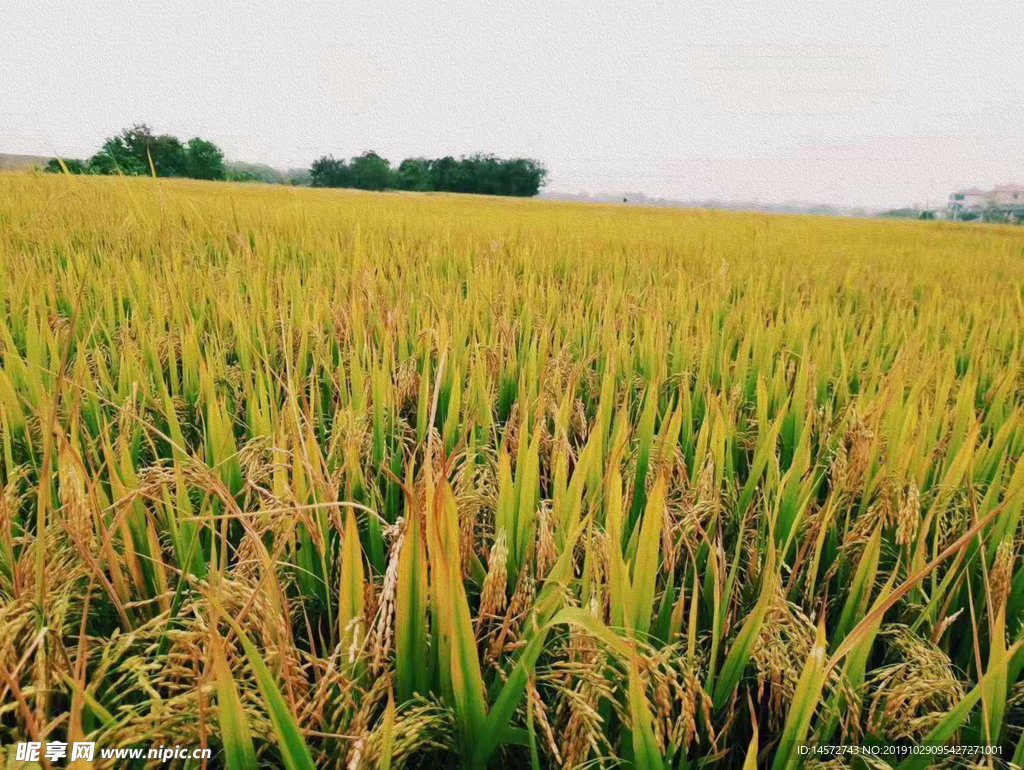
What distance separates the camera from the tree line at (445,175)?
49.0 metres

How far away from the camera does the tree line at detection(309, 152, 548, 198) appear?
49000 mm

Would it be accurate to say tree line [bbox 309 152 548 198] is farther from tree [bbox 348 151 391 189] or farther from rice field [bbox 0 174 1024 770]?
rice field [bbox 0 174 1024 770]

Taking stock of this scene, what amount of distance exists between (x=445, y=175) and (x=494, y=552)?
52.8 meters

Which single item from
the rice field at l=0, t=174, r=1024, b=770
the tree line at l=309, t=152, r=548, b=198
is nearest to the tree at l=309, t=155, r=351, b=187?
the tree line at l=309, t=152, r=548, b=198

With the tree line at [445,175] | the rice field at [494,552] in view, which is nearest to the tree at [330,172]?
the tree line at [445,175]

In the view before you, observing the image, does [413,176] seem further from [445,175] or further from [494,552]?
[494,552]

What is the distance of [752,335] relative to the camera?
200cm

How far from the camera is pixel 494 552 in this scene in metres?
0.65

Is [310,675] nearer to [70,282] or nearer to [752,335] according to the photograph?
[752,335]

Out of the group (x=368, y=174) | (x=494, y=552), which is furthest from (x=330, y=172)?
(x=494, y=552)

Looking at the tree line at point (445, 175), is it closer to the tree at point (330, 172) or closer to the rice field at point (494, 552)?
the tree at point (330, 172)

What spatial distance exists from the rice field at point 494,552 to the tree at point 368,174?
172 ft

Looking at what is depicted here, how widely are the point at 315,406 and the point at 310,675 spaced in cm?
70

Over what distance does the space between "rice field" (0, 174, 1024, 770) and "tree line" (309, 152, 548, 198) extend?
4997cm
